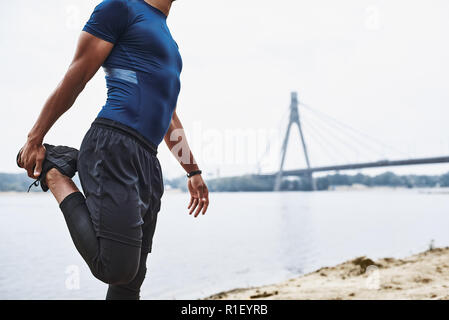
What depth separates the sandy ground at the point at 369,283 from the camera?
278 centimetres

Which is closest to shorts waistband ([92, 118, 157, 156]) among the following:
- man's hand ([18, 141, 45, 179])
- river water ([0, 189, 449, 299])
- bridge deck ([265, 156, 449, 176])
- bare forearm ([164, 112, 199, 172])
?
man's hand ([18, 141, 45, 179])

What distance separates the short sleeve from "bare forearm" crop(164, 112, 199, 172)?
348 mm

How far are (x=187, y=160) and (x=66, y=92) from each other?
458mm

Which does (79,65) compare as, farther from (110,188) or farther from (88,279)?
(88,279)

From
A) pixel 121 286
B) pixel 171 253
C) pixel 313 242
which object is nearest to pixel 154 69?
pixel 121 286

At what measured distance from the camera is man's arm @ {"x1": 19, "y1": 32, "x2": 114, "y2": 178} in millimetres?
938

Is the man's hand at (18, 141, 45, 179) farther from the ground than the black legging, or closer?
farther from the ground

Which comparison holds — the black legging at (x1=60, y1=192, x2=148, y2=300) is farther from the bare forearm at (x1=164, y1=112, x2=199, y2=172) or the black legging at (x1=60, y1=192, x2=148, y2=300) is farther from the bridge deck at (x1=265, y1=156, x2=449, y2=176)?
the bridge deck at (x1=265, y1=156, x2=449, y2=176)

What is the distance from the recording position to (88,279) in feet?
19.1

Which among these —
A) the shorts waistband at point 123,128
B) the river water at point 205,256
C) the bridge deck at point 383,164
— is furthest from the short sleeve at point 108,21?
the bridge deck at point 383,164

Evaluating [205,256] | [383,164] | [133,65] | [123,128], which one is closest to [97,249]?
[123,128]

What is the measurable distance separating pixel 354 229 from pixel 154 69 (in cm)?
1222

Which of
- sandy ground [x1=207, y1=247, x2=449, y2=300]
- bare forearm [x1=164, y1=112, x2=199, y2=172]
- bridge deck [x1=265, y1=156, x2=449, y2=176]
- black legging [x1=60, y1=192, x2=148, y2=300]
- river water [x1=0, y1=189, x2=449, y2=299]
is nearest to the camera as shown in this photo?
black legging [x1=60, y1=192, x2=148, y2=300]
